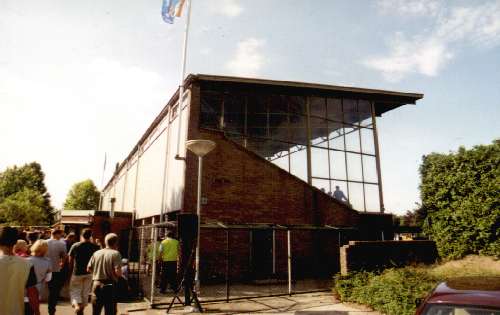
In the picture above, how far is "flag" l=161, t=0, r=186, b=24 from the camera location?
537 inches

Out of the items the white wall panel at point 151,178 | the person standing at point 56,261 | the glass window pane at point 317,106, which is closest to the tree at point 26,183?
the white wall panel at point 151,178

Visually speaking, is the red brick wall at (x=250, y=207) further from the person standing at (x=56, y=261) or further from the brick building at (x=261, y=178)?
the person standing at (x=56, y=261)

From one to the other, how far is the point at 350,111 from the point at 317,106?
1891 mm

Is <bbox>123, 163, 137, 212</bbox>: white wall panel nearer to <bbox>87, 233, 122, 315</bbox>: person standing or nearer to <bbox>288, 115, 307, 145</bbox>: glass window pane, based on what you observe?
<bbox>288, 115, 307, 145</bbox>: glass window pane

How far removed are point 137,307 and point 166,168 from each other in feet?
23.2

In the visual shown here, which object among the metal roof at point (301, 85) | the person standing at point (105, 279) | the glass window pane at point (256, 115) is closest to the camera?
the person standing at point (105, 279)

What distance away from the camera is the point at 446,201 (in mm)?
11203

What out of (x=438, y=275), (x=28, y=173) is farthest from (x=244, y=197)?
(x=28, y=173)

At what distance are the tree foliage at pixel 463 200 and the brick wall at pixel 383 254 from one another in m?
0.55

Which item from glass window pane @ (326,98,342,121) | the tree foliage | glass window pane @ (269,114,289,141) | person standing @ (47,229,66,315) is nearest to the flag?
glass window pane @ (269,114,289,141)

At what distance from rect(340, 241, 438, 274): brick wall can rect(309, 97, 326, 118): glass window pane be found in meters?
8.08

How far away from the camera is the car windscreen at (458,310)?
2.98 m

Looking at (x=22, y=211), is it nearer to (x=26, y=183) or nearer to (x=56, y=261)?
(x=26, y=183)

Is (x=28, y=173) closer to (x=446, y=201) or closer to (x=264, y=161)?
(x=264, y=161)
